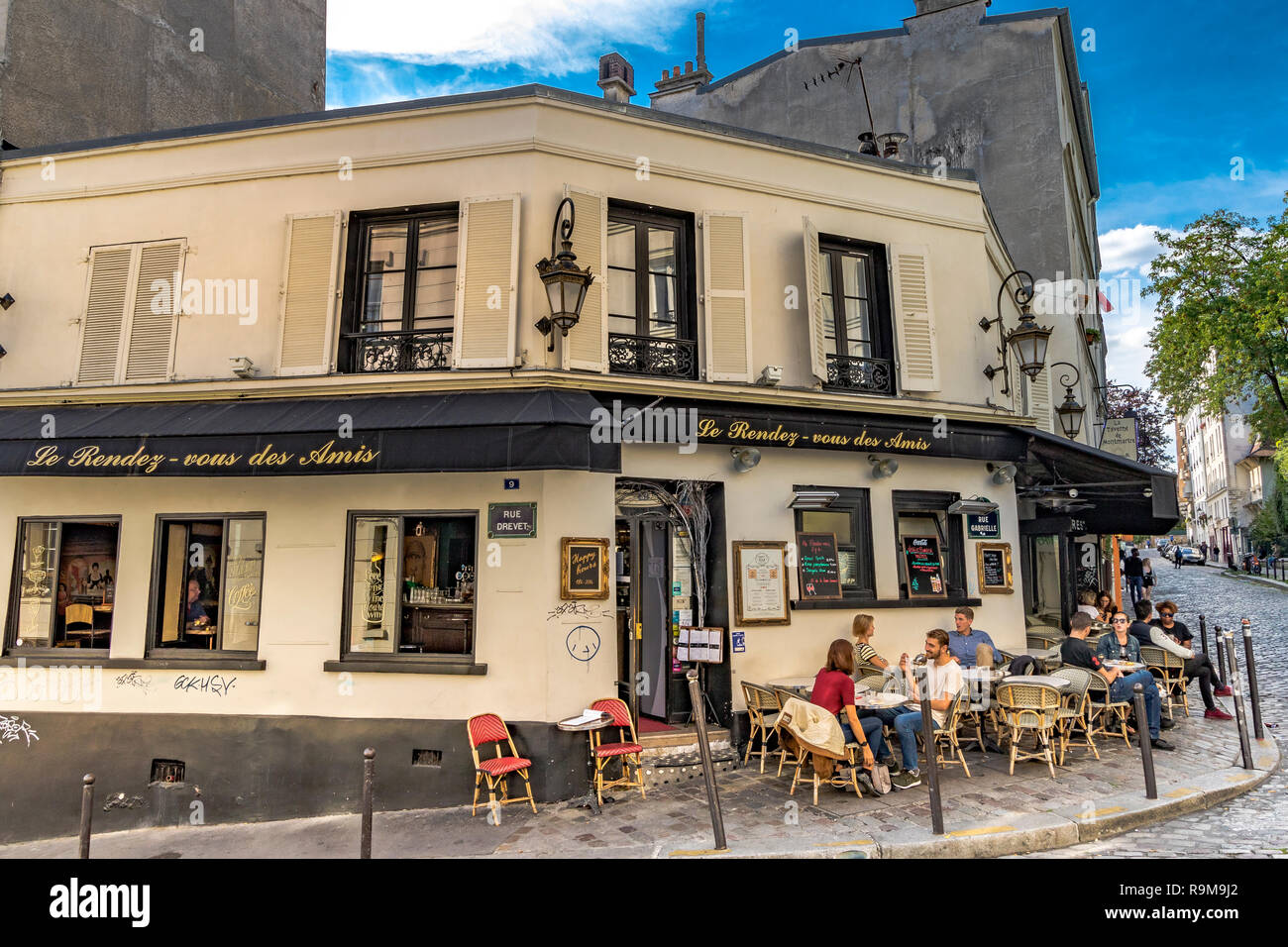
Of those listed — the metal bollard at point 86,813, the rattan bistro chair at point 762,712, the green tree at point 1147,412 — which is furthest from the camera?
the green tree at point 1147,412

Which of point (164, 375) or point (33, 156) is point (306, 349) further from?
point (33, 156)

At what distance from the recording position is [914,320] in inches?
385

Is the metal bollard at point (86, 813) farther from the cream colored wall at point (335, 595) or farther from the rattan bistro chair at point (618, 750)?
the rattan bistro chair at point (618, 750)

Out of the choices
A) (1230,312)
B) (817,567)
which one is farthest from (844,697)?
(1230,312)

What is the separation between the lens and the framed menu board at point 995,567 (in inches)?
394

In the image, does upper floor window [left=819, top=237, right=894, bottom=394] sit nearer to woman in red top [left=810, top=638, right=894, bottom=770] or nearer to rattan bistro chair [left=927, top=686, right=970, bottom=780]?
woman in red top [left=810, top=638, right=894, bottom=770]

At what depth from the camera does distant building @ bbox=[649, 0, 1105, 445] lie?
614 inches

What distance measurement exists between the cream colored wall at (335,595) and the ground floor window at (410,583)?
6.3 inches

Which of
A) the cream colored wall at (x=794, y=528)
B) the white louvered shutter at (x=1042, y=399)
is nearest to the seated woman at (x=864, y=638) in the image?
the cream colored wall at (x=794, y=528)

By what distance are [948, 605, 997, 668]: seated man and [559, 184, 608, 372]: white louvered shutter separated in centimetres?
494

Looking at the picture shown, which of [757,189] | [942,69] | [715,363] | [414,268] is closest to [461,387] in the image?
[414,268]

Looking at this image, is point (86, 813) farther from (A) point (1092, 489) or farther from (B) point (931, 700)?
(A) point (1092, 489)

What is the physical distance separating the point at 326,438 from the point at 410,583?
173 cm

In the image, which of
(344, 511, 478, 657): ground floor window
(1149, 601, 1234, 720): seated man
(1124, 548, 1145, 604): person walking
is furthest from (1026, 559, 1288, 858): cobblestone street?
(1124, 548, 1145, 604): person walking
